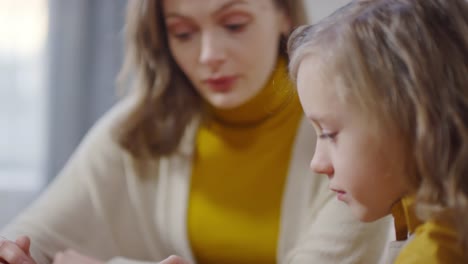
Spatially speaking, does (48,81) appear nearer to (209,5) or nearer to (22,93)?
(22,93)

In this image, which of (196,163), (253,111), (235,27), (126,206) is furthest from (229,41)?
(126,206)

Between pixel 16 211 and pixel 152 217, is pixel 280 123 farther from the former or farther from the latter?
pixel 16 211

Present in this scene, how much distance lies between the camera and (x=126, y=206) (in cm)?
113

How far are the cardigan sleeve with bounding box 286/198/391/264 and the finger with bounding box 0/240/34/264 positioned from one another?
368 mm

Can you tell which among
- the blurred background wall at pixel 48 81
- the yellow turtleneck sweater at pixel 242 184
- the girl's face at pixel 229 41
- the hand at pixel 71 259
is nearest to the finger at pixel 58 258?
the hand at pixel 71 259

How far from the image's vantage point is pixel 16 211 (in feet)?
6.06

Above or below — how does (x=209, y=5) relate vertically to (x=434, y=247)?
above

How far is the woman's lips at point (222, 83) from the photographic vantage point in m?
0.97

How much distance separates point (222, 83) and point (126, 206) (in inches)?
12.2

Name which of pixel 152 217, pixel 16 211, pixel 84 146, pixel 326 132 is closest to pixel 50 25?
pixel 16 211

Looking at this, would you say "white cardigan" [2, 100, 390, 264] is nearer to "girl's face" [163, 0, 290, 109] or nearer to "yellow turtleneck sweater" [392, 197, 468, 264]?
"girl's face" [163, 0, 290, 109]

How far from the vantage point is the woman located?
0.96m

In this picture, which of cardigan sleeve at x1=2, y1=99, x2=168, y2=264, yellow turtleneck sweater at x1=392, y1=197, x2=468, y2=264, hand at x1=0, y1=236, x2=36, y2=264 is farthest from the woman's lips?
yellow turtleneck sweater at x1=392, y1=197, x2=468, y2=264

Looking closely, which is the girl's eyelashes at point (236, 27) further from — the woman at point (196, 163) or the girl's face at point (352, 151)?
the girl's face at point (352, 151)
